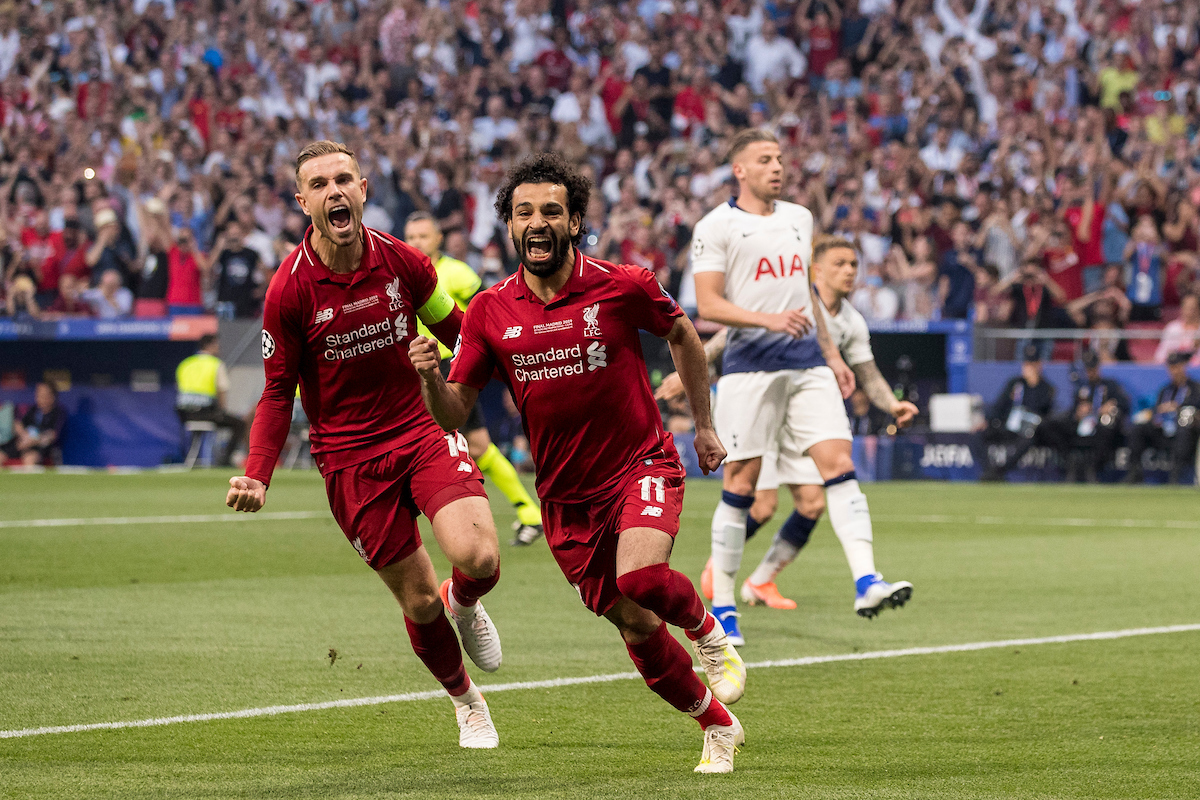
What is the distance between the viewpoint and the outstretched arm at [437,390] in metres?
5.05

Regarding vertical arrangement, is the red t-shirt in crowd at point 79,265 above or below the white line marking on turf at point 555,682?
below

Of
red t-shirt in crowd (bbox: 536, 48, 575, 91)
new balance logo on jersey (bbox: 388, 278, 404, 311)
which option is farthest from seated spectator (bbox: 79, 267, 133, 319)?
new balance logo on jersey (bbox: 388, 278, 404, 311)

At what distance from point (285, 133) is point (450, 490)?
72.2 feet

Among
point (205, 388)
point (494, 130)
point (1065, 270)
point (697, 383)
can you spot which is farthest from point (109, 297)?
point (697, 383)

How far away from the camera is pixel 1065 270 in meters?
21.7

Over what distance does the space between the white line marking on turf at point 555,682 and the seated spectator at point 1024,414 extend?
41.2 ft

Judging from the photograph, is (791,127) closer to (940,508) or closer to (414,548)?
(940,508)

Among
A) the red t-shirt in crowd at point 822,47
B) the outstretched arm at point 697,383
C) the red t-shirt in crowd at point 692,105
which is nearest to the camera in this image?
the outstretched arm at point 697,383

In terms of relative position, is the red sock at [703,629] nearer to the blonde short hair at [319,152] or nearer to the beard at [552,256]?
the beard at [552,256]

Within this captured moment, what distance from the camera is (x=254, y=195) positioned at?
25.1 meters

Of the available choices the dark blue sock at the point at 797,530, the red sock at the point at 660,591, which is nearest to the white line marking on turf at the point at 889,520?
the dark blue sock at the point at 797,530

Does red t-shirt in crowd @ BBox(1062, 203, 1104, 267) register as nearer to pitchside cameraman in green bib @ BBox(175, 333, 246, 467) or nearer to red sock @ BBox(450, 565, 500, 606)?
pitchside cameraman in green bib @ BBox(175, 333, 246, 467)

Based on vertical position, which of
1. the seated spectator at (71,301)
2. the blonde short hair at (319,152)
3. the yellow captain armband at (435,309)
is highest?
the blonde short hair at (319,152)

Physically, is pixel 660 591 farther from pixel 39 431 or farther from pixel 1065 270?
pixel 39 431
